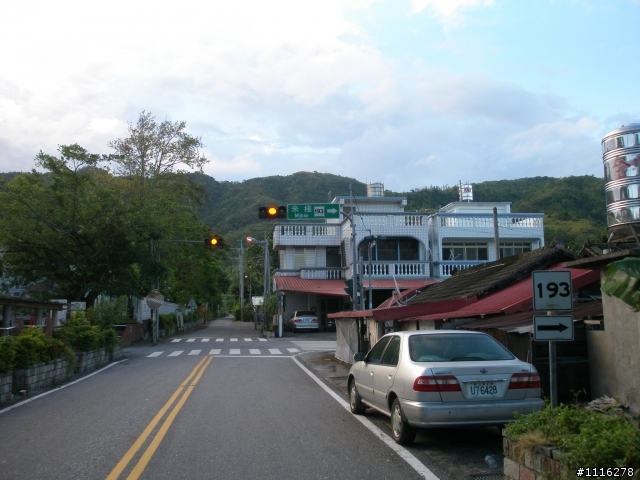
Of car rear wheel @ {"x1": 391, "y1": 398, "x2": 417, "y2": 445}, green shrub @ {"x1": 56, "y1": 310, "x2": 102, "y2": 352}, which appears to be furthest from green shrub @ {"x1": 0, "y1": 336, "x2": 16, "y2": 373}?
car rear wheel @ {"x1": 391, "y1": 398, "x2": 417, "y2": 445}

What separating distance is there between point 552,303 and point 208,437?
16.1ft

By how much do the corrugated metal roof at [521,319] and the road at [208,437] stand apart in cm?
239

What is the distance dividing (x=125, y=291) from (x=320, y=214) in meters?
16.6

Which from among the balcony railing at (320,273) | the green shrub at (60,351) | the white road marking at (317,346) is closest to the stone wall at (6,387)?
the green shrub at (60,351)

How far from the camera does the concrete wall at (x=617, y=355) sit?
8.46m

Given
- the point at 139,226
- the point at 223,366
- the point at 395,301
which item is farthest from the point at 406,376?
the point at 139,226

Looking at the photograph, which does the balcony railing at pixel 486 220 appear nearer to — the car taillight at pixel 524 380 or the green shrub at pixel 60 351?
the green shrub at pixel 60 351

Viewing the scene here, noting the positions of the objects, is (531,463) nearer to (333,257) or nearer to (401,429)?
(401,429)

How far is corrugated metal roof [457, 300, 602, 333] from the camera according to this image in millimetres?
10620

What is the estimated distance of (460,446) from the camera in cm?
809

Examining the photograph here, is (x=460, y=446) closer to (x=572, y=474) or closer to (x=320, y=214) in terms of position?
(x=572, y=474)

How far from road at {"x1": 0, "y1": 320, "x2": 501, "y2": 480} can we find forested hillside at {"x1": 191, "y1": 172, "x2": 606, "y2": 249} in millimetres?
11305

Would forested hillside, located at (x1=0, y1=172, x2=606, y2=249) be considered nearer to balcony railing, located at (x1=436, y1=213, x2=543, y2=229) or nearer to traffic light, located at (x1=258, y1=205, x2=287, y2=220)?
traffic light, located at (x1=258, y1=205, x2=287, y2=220)

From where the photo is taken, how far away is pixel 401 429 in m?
7.98
